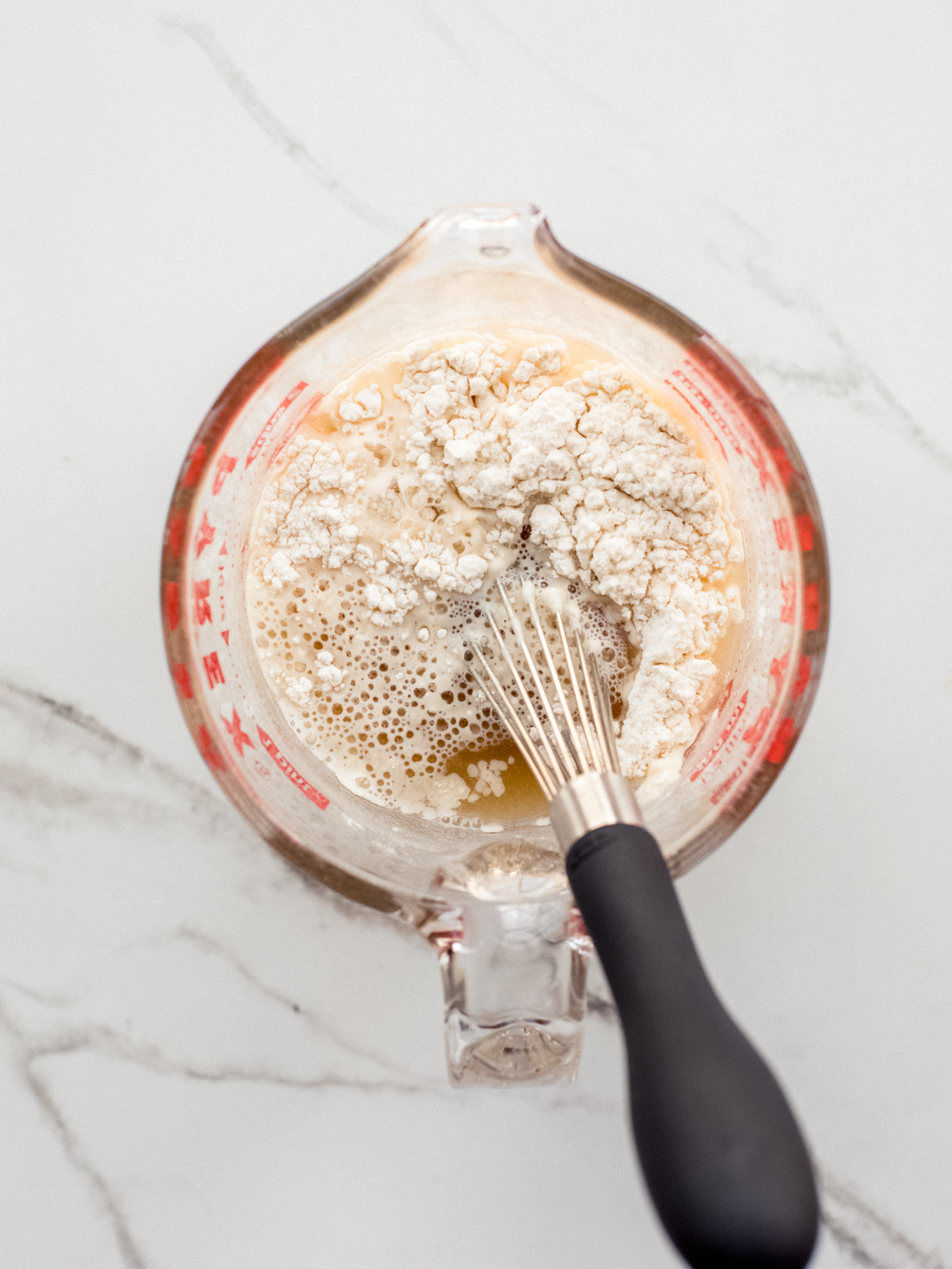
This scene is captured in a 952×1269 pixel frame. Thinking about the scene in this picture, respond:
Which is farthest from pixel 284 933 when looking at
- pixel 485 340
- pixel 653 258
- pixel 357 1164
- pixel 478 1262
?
pixel 653 258

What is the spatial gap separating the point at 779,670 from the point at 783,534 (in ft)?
0.25

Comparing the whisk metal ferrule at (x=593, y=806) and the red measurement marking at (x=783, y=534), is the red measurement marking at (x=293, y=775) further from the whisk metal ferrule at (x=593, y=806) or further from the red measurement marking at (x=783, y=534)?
the red measurement marking at (x=783, y=534)

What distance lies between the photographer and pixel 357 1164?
2.30 ft

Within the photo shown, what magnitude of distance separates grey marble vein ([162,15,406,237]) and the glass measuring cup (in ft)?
0.42

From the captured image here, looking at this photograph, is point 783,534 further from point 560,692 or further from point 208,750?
point 208,750

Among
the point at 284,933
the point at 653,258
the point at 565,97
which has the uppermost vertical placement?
the point at 565,97

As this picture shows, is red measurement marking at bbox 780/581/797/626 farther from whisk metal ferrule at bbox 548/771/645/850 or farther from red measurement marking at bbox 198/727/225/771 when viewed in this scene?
red measurement marking at bbox 198/727/225/771

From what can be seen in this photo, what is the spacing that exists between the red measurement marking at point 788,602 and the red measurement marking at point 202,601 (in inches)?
13.1

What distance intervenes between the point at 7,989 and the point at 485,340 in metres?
0.57

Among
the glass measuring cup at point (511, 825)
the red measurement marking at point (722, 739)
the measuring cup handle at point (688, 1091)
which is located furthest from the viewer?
the red measurement marking at point (722, 739)

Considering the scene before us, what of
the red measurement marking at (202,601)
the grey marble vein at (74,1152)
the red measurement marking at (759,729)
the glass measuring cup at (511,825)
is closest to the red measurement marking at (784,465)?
the glass measuring cup at (511,825)

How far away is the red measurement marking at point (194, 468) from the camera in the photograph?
0.53m

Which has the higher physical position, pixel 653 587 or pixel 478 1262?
pixel 653 587

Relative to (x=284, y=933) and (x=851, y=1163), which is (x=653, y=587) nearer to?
(x=284, y=933)
